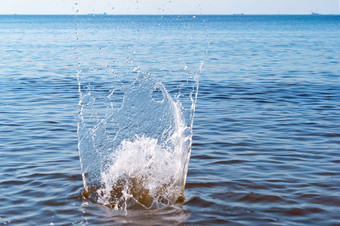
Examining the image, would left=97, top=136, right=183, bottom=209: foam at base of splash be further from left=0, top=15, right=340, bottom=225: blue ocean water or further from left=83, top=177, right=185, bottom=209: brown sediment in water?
left=0, top=15, right=340, bottom=225: blue ocean water

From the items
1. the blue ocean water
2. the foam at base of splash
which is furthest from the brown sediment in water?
the blue ocean water

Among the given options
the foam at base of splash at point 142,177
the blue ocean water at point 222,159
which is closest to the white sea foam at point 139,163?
the foam at base of splash at point 142,177

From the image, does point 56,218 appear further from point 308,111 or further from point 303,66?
point 303,66

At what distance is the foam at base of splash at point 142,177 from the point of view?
605 centimetres

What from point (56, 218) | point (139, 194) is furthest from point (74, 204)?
point (139, 194)

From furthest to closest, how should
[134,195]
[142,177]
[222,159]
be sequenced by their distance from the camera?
[222,159], [142,177], [134,195]

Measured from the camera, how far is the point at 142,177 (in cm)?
641

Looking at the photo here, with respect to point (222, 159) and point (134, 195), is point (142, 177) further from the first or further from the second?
point (222, 159)

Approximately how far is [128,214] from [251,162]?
111 inches

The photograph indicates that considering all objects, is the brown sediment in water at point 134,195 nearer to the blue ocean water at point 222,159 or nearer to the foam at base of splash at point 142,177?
the foam at base of splash at point 142,177

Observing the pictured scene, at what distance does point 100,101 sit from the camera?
13352 millimetres

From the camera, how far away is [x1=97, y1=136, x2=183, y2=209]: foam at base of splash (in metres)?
6.05

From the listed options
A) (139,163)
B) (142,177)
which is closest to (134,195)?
(142,177)

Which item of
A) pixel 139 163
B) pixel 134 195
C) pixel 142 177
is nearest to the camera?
pixel 134 195
